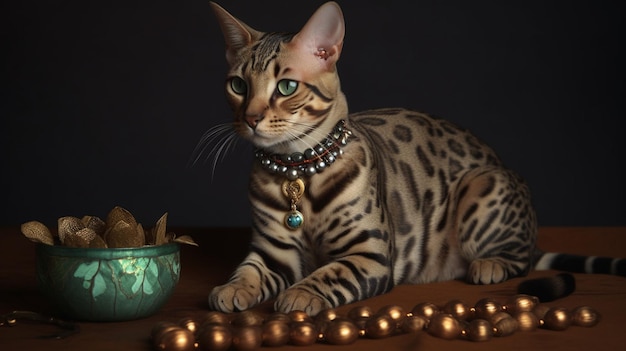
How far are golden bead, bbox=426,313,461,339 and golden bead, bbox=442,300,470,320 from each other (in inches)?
4.5

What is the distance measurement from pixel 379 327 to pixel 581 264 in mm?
1046

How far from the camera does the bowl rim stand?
1.53 m

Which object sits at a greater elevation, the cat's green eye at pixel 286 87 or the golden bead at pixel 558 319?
the cat's green eye at pixel 286 87

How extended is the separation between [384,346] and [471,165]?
1.01 metres

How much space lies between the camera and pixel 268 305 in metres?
1.87

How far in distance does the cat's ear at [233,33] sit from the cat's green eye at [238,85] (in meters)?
0.07

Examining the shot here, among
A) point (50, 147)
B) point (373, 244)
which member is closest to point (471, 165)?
point (373, 244)

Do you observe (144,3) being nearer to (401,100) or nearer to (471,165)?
(401,100)

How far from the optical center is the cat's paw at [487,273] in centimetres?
212

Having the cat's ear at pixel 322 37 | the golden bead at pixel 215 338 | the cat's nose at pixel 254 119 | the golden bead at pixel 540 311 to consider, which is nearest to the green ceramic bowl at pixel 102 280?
the golden bead at pixel 215 338

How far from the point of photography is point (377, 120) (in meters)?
2.35

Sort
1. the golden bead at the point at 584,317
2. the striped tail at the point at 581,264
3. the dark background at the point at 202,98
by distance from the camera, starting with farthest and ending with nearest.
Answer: the dark background at the point at 202,98 < the striped tail at the point at 581,264 < the golden bead at the point at 584,317

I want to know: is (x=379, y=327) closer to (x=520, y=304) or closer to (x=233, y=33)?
(x=520, y=304)

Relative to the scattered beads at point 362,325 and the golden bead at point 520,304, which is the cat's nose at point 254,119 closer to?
the scattered beads at point 362,325
